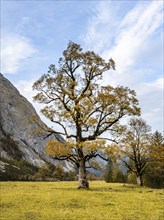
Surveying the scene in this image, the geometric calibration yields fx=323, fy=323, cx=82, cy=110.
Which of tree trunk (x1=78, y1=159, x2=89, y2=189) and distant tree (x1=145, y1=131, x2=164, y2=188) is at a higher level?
distant tree (x1=145, y1=131, x2=164, y2=188)

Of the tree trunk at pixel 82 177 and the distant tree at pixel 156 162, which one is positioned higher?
the distant tree at pixel 156 162

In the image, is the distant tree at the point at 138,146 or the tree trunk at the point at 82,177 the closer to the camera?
the tree trunk at the point at 82,177

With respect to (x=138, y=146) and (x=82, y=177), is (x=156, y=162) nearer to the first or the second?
(x=138, y=146)

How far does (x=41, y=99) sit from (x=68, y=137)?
21.9ft

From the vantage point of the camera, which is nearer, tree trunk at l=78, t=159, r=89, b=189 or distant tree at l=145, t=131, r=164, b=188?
tree trunk at l=78, t=159, r=89, b=189

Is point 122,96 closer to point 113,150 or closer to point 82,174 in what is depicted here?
point 113,150

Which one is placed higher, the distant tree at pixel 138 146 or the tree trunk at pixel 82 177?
the distant tree at pixel 138 146

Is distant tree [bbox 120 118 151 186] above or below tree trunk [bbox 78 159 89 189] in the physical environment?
above

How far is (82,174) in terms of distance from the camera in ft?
141

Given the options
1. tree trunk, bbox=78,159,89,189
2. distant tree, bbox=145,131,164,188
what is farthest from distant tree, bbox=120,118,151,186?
tree trunk, bbox=78,159,89,189

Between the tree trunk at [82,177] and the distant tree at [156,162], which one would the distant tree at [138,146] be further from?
the tree trunk at [82,177]

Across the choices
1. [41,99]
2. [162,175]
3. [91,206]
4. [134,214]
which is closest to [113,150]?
[41,99]

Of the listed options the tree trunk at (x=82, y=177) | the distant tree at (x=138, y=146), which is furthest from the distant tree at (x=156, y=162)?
the tree trunk at (x=82, y=177)

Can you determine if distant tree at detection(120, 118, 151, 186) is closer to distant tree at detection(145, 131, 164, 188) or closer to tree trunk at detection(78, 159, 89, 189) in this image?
distant tree at detection(145, 131, 164, 188)
